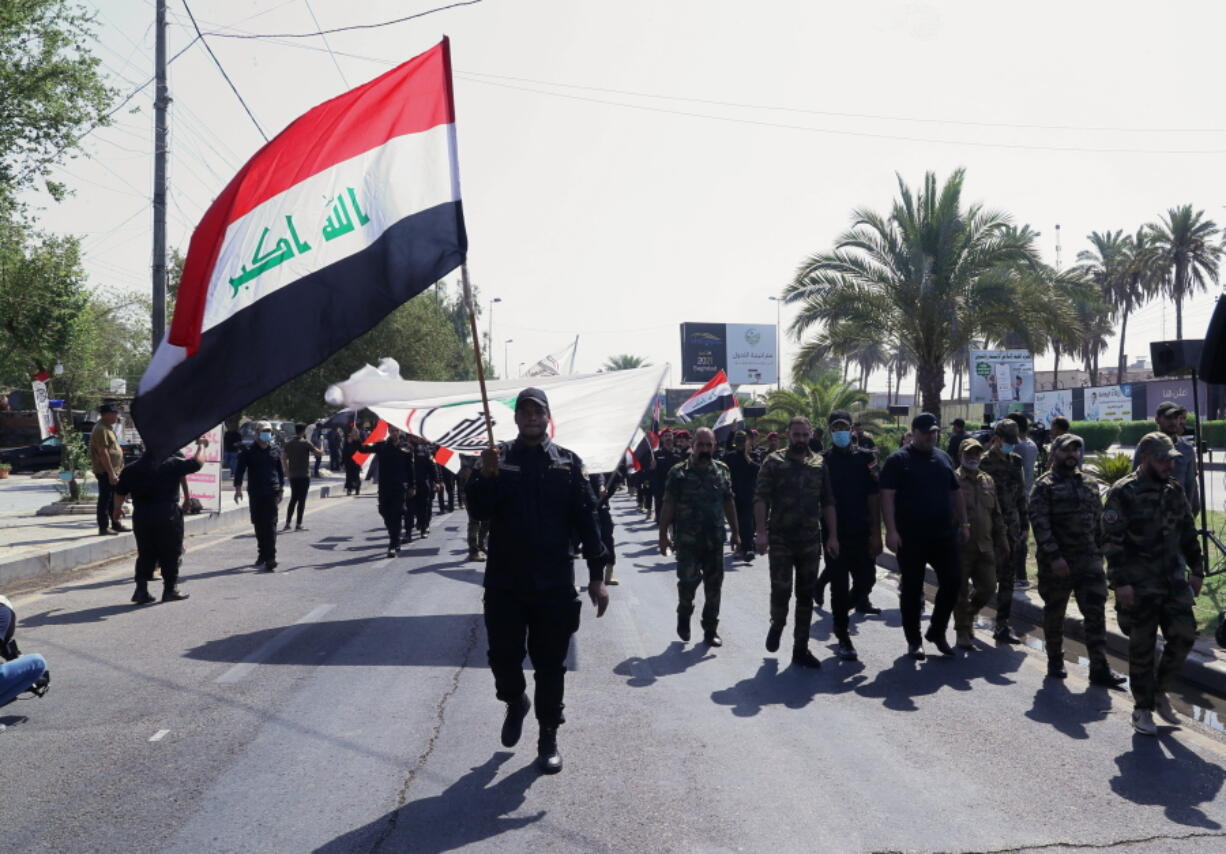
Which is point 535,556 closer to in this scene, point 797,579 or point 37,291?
point 797,579

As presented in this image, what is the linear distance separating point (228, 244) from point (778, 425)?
29127 millimetres

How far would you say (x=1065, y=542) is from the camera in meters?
7.56

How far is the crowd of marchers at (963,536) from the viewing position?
6.25 meters

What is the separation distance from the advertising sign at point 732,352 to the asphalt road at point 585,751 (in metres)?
71.5

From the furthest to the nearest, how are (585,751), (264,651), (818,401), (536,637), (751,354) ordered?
(751,354) → (818,401) → (264,651) → (585,751) → (536,637)

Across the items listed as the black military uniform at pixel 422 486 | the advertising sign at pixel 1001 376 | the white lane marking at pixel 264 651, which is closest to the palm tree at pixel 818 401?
the advertising sign at pixel 1001 376

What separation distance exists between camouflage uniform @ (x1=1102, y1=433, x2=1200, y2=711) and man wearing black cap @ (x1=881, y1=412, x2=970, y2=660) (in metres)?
1.68

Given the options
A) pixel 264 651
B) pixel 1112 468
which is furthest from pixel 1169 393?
pixel 264 651

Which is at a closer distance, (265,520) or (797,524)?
(797,524)

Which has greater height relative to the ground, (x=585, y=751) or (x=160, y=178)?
(x=160, y=178)

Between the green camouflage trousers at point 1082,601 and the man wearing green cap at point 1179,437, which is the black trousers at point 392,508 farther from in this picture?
the man wearing green cap at point 1179,437

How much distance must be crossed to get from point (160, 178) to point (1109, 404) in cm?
4574

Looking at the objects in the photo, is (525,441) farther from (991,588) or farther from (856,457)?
(991,588)

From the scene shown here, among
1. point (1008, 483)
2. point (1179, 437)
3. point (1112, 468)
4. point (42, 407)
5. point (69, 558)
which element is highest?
point (42, 407)
